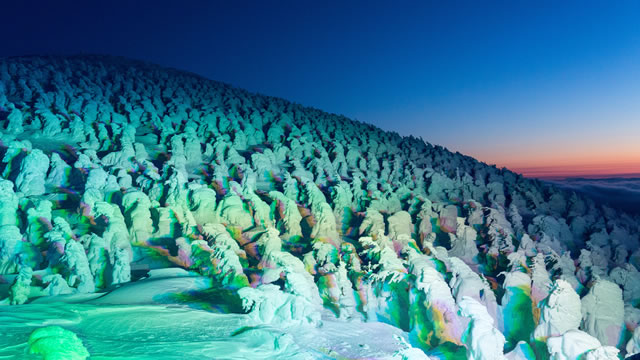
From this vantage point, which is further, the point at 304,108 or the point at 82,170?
the point at 304,108

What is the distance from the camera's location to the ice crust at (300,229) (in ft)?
20.4

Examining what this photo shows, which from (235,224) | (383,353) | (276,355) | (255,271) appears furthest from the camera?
(235,224)

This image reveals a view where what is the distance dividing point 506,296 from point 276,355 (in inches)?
197

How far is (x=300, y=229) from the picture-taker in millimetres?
10562

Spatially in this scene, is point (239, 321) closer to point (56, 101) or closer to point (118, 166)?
point (118, 166)

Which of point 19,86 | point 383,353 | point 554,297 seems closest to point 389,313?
point 383,353

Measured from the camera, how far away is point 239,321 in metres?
5.56

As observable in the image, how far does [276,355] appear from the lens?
473 centimetres

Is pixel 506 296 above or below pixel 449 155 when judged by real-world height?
below

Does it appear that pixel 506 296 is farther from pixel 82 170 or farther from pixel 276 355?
pixel 82 170

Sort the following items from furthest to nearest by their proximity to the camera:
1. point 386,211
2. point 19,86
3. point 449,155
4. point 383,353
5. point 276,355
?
point 449,155
point 19,86
point 386,211
point 383,353
point 276,355

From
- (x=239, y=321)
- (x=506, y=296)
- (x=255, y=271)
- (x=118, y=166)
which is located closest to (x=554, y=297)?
(x=506, y=296)

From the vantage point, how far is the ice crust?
245 inches

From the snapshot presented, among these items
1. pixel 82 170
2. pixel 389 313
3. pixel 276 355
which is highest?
pixel 82 170
